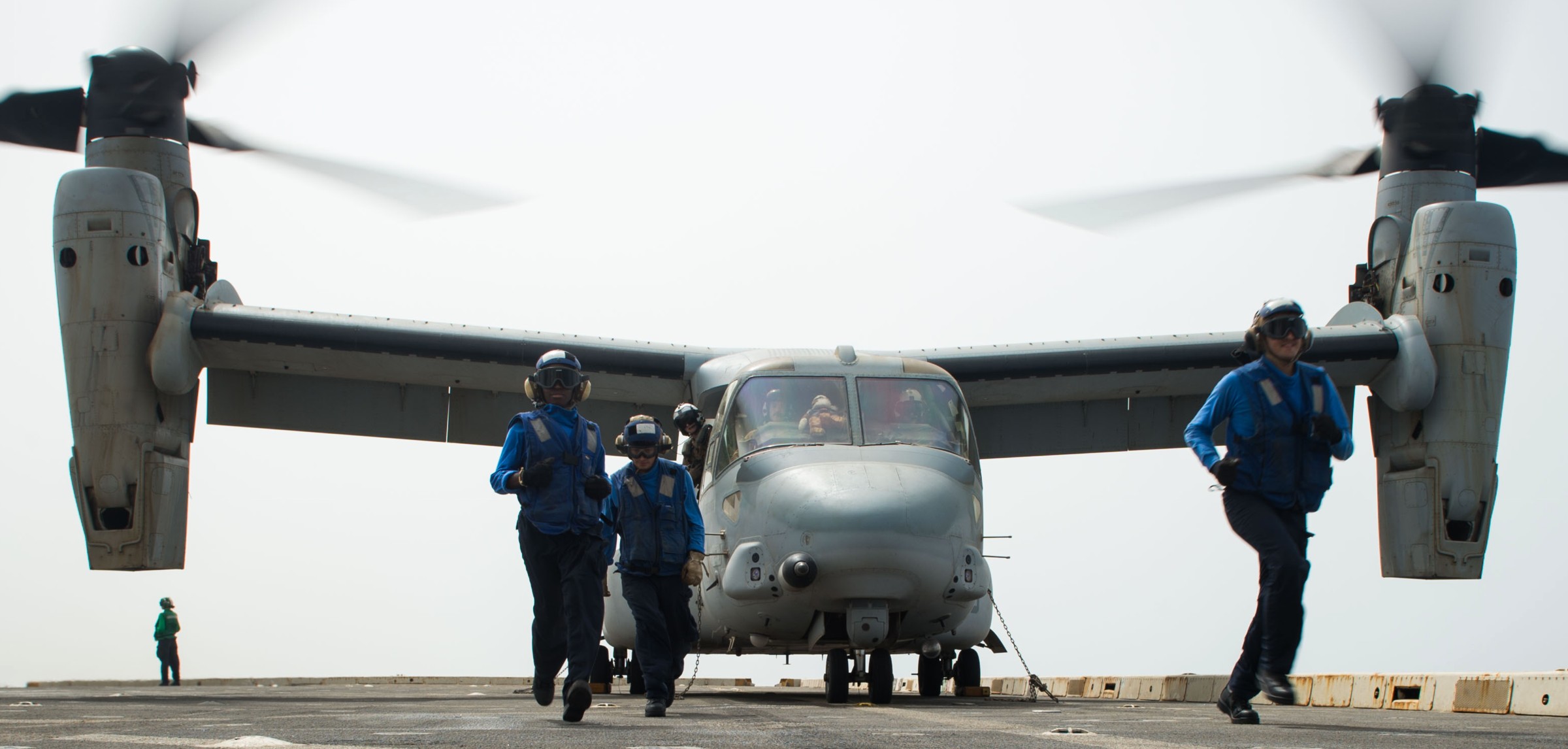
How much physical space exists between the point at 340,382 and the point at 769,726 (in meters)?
10.5

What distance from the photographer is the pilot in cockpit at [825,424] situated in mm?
10500

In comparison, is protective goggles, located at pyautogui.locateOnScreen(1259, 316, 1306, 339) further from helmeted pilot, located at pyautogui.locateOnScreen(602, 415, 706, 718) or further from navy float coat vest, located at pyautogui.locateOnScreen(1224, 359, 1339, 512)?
helmeted pilot, located at pyautogui.locateOnScreen(602, 415, 706, 718)

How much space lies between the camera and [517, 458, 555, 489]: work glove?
272 inches

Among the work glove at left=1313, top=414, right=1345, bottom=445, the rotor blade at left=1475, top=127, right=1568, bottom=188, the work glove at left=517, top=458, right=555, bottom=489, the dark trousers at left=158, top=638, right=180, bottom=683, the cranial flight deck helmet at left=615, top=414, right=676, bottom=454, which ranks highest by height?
the rotor blade at left=1475, top=127, right=1568, bottom=188

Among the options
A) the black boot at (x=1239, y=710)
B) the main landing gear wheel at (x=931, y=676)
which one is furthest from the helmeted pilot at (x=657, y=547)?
the main landing gear wheel at (x=931, y=676)

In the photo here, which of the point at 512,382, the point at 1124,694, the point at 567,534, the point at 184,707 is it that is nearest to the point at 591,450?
the point at 567,534

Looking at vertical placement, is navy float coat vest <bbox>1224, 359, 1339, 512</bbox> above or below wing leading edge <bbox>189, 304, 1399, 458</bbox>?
below

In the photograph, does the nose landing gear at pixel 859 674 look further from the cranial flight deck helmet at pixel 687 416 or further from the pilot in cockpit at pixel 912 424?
the cranial flight deck helmet at pixel 687 416

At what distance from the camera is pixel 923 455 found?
10258mm

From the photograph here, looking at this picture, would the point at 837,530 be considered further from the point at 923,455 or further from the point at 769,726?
the point at 769,726

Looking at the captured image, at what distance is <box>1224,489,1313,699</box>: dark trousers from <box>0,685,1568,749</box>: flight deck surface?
0.90 ft

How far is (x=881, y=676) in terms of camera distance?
32.6ft

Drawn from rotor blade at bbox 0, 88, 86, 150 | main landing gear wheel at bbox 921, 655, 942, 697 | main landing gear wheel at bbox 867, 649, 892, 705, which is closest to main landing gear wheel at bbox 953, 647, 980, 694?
main landing gear wheel at bbox 921, 655, 942, 697

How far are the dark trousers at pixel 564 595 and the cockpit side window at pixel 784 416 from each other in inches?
135
